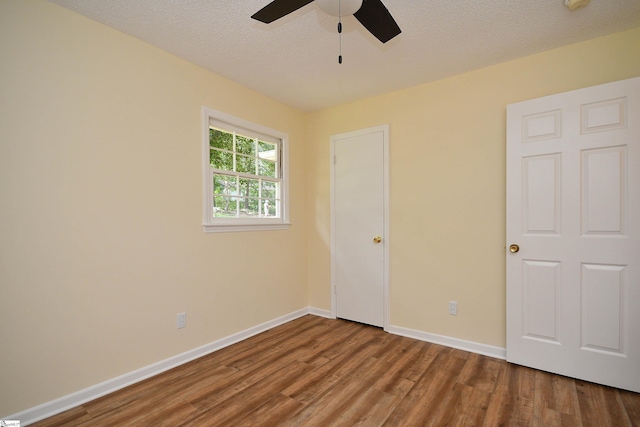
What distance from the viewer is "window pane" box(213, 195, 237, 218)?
9.36ft

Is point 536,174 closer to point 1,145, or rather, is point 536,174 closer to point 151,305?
point 151,305

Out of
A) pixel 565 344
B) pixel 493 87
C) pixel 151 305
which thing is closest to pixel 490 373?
pixel 565 344

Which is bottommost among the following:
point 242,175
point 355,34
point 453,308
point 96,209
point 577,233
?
point 453,308

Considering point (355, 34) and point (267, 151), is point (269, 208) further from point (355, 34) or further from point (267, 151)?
point (355, 34)

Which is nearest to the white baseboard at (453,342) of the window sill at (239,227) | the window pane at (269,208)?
the window sill at (239,227)

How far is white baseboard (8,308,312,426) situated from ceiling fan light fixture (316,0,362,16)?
270cm

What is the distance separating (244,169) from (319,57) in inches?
52.0

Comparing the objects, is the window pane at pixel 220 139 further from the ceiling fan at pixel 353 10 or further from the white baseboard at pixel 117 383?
the white baseboard at pixel 117 383

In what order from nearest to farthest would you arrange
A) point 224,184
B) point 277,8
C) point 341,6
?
point 341,6
point 277,8
point 224,184

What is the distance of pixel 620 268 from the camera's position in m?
2.07

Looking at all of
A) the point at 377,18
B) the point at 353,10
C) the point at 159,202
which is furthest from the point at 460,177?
the point at 159,202

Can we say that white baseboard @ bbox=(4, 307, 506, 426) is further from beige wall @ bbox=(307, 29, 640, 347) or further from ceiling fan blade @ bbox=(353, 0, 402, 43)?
ceiling fan blade @ bbox=(353, 0, 402, 43)

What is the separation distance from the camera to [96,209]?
2.04 meters

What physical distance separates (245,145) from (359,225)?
155cm
